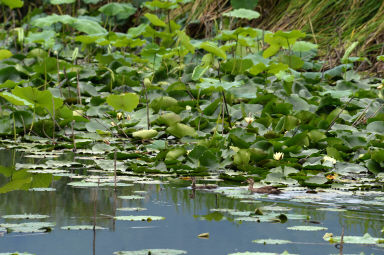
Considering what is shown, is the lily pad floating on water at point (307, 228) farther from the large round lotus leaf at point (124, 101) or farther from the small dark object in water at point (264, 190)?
the large round lotus leaf at point (124, 101)

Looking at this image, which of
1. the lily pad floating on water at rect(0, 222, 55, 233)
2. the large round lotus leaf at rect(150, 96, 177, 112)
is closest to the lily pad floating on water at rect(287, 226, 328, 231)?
the lily pad floating on water at rect(0, 222, 55, 233)

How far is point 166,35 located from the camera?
5453 millimetres

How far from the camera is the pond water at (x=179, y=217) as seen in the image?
1.54 meters

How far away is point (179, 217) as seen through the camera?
1.84m

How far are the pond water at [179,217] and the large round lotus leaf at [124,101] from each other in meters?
0.80

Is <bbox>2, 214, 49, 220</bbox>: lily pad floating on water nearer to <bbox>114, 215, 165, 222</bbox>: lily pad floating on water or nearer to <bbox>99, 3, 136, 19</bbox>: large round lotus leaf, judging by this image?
<bbox>114, 215, 165, 222</bbox>: lily pad floating on water

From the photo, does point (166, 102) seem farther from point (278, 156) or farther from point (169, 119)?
point (278, 156)

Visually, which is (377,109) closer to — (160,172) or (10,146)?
(160,172)

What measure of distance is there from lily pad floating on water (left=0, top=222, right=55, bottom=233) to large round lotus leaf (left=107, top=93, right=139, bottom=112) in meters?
1.51

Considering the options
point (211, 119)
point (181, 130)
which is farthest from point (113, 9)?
point (181, 130)

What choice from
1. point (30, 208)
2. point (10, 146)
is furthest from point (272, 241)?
point (10, 146)

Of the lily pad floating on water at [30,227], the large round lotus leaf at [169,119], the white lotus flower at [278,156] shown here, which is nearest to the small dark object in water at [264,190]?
the white lotus flower at [278,156]

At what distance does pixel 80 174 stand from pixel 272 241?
1065mm

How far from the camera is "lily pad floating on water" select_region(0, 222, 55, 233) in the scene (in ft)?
5.30
